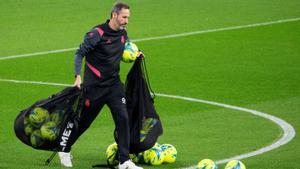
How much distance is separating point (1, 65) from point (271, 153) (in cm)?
993

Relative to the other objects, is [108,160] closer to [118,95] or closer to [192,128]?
[118,95]

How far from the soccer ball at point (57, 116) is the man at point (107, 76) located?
0.92 feet

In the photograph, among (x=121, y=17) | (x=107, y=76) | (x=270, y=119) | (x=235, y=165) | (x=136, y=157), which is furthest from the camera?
(x=270, y=119)

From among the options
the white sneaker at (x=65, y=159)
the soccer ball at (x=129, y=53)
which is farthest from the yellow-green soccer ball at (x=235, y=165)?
the white sneaker at (x=65, y=159)

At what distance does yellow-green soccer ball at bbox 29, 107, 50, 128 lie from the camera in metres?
13.6

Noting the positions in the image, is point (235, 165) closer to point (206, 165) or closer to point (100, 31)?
point (206, 165)

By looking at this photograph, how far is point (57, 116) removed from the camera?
13.6 m

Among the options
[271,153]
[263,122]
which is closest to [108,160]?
[271,153]

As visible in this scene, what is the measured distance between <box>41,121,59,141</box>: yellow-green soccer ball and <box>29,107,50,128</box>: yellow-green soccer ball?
6cm

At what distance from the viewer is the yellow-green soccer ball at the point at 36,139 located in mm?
13648

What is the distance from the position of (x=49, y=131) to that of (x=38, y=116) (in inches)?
9.4

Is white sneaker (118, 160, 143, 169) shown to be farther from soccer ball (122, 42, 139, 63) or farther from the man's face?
the man's face

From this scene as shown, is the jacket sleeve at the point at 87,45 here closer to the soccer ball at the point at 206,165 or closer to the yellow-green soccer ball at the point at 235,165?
the soccer ball at the point at 206,165

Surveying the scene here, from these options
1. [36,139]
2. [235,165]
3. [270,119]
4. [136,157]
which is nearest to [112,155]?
[136,157]
